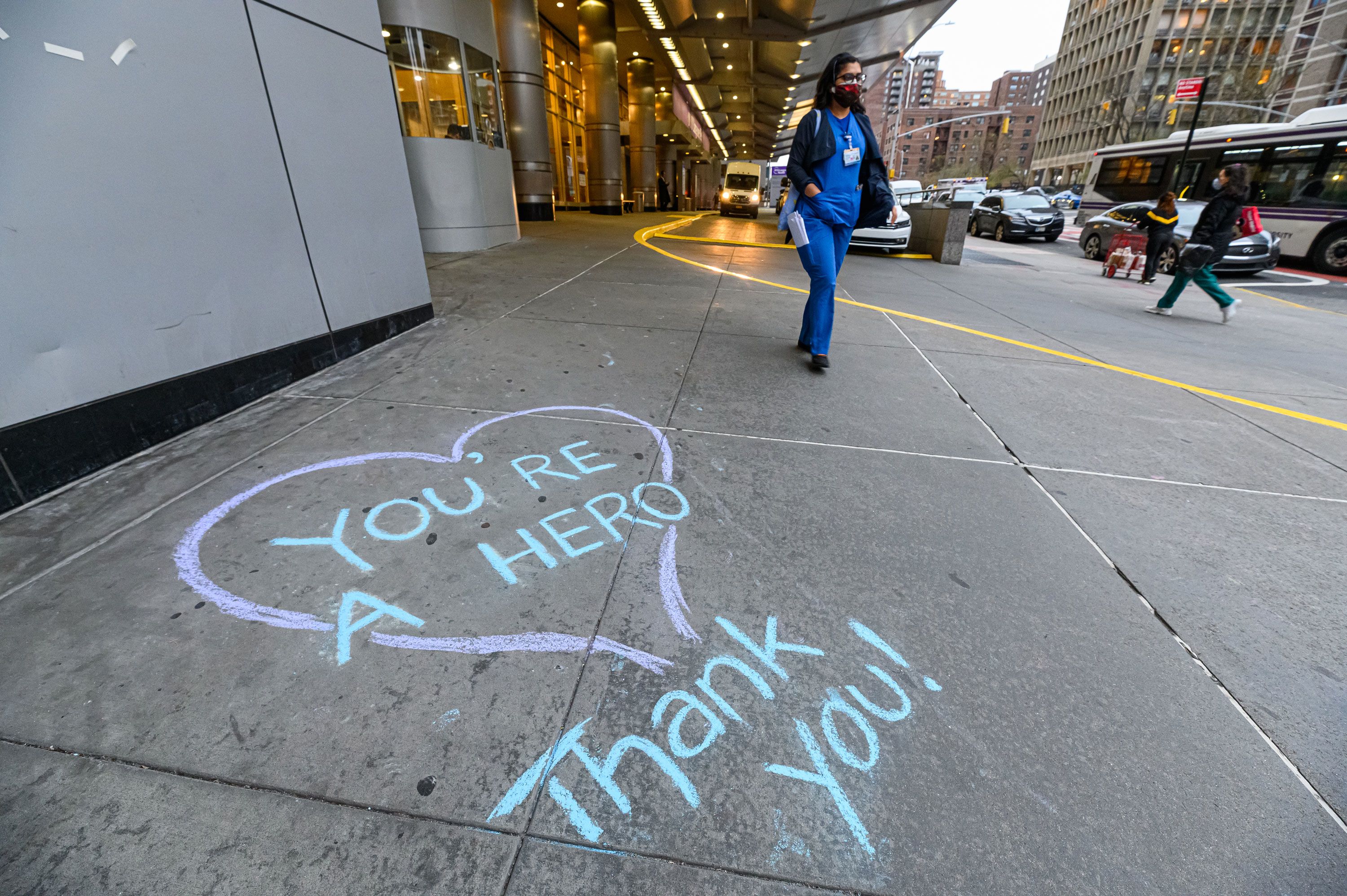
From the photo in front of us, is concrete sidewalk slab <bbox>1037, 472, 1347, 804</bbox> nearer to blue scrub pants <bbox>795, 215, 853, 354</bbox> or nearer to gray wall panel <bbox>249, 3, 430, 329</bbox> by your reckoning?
blue scrub pants <bbox>795, 215, 853, 354</bbox>

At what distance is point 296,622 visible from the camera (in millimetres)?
1866

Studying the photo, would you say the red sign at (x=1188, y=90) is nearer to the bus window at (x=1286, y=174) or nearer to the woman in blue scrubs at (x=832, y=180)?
the bus window at (x=1286, y=174)

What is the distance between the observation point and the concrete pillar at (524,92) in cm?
1403

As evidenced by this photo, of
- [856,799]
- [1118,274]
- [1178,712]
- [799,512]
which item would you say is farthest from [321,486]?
[1118,274]

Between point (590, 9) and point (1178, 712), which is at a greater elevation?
point (590, 9)

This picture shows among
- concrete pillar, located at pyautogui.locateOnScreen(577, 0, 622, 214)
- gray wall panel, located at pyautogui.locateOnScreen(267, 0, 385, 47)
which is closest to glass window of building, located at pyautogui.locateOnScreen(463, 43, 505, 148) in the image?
gray wall panel, located at pyautogui.locateOnScreen(267, 0, 385, 47)

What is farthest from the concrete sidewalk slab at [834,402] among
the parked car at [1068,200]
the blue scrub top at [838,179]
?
the parked car at [1068,200]

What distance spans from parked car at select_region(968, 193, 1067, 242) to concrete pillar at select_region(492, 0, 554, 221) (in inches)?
631

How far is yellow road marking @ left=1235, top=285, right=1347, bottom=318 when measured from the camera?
953 cm

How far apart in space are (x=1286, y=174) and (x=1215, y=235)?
1168 centimetres

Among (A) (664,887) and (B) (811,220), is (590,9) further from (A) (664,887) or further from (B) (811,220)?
(A) (664,887)

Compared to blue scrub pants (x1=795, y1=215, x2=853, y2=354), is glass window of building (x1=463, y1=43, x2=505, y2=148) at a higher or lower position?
higher

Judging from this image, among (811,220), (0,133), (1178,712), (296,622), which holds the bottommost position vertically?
(1178,712)

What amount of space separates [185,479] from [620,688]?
8.40 ft
